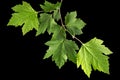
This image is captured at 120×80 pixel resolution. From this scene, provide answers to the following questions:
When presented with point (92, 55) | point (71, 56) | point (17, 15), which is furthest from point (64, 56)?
point (17, 15)

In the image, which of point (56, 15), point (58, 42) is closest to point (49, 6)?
point (56, 15)

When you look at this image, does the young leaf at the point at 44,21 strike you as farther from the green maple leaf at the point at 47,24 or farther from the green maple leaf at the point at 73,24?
the green maple leaf at the point at 73,24

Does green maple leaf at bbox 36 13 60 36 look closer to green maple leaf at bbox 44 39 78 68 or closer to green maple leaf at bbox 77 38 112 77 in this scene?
green maple leaf at bbox 44 39 78 68

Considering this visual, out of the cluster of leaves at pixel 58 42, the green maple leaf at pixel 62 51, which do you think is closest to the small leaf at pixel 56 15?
the cluster of leaves at pixel 58 42

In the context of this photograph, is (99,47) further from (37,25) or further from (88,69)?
(37,25)

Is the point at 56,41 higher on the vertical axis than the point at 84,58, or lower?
higher

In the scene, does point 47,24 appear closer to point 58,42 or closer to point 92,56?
point 58,42

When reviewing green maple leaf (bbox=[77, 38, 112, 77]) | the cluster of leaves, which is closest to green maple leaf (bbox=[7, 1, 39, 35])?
the cluster of leaves
